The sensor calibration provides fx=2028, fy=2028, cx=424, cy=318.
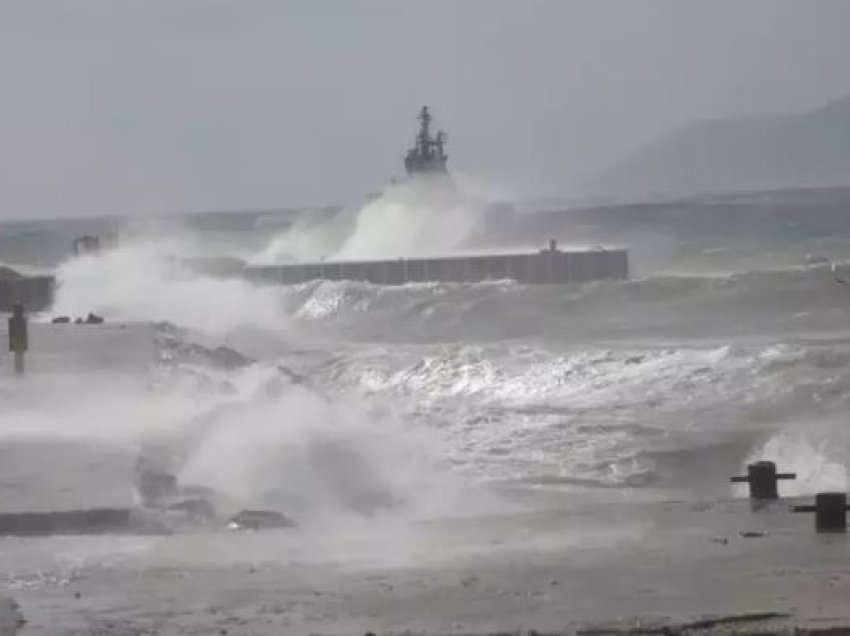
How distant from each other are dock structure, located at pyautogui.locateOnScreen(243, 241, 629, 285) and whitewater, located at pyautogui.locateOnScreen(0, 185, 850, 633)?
15.9 ft

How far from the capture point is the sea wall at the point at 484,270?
171ft

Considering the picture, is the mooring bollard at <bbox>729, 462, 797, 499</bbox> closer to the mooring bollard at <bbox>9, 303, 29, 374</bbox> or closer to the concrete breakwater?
the mooring bollard at <bbox>9, 303, 29, 374</bbox>

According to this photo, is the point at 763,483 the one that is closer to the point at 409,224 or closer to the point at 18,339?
the point at 18,339

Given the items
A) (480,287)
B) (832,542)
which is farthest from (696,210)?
(832,542)

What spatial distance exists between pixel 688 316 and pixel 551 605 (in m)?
31.8

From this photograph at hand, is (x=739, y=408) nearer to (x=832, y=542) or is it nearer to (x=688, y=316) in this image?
(x=832, y=542)

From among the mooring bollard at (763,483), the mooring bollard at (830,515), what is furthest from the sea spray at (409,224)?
the mooring bollard at (830,515)

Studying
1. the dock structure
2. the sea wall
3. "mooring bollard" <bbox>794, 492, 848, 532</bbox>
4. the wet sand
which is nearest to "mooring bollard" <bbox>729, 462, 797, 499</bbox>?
the wet sand

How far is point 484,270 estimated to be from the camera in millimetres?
53031

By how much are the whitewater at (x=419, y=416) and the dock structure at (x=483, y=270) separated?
4.86 m

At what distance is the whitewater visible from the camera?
463 inches

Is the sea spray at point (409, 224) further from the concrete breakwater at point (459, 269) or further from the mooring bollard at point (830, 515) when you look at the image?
the mooring bollard at point (830, 515)

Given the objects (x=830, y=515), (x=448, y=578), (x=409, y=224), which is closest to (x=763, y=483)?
(x=830, y=515)

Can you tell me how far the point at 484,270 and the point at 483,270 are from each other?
0.13 feet
